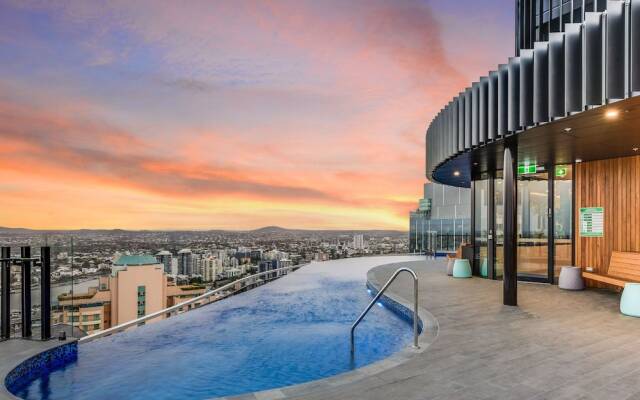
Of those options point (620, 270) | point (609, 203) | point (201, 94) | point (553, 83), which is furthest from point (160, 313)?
point (201, 94)

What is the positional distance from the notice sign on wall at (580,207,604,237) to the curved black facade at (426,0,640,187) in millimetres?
3204

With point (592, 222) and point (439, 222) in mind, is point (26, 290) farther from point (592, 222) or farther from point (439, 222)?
point (439, 222)

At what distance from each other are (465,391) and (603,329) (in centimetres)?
329

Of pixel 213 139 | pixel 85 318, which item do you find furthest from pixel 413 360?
pixel 213 139

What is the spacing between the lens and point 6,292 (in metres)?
4.83

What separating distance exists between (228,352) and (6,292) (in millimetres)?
2861

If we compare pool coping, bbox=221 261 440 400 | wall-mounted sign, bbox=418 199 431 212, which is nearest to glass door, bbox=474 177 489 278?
pool coping, bbox=221 261 440 400

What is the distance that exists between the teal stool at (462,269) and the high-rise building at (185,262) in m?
6.83

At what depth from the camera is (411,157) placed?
21.2m

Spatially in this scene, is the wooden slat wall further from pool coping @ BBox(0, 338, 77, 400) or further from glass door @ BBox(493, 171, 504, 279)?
pool coping @ BBox(0, 338, 77, 400)

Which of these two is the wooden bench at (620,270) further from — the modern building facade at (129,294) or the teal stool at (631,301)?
the modern building facade at (129,294)

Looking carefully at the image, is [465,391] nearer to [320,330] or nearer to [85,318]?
[320,330]

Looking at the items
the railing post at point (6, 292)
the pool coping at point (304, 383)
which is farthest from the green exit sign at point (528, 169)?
the railing post at point (6, 292)

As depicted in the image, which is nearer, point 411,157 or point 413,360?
point 413,360
